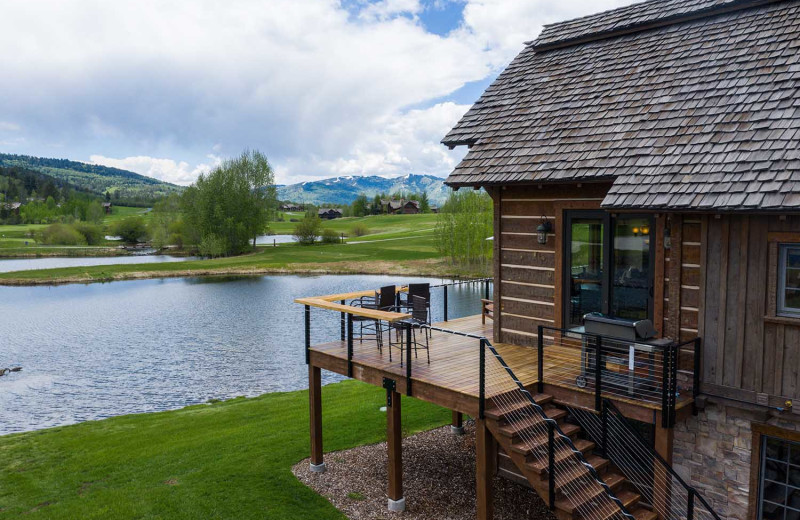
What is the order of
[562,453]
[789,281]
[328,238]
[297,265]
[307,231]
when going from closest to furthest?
[789,281]
[562,453]
[297,265]
[307,231]
[328,238]

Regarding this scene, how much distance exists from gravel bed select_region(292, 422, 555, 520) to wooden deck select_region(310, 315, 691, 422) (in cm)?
207

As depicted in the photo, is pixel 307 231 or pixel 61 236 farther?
pixel 61 236

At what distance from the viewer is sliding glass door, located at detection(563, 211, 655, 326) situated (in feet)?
27.5

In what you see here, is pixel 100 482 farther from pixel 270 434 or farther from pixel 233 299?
pixel 233 299

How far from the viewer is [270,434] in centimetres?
1312

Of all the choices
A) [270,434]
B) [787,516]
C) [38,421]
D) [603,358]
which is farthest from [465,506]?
[38,421]

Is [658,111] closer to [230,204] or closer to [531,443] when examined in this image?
[531,443]

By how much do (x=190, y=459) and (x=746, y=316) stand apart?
10560 millimetres

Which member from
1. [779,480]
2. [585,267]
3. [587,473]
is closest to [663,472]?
[587,473]

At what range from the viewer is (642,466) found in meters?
8.20

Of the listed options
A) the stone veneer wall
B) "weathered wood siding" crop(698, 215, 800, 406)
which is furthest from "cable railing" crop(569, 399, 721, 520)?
"weathered wood siding" crop(698, 215, 800, 406)

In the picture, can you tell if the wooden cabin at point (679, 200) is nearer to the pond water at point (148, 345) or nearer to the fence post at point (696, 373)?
the fence post at point (696, 373)

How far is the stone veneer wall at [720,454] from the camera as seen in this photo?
706 cm

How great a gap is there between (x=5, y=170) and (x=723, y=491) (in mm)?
191504
